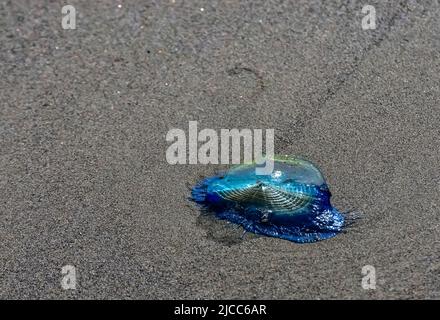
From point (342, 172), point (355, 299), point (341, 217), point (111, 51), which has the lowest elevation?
point (355, 299)

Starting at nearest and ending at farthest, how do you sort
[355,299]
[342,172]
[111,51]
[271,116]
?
1. [355,299]
2. [342,172]
3. [271,116]
4. [111,51]

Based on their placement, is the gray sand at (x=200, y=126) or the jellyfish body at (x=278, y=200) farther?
the jellyfish body at (x=278, y=200)

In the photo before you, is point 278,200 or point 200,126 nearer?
point 278,200

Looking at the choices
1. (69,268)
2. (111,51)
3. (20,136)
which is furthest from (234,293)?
(111,51)

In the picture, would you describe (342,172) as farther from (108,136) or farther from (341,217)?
(108,136)

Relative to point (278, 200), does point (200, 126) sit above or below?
above
